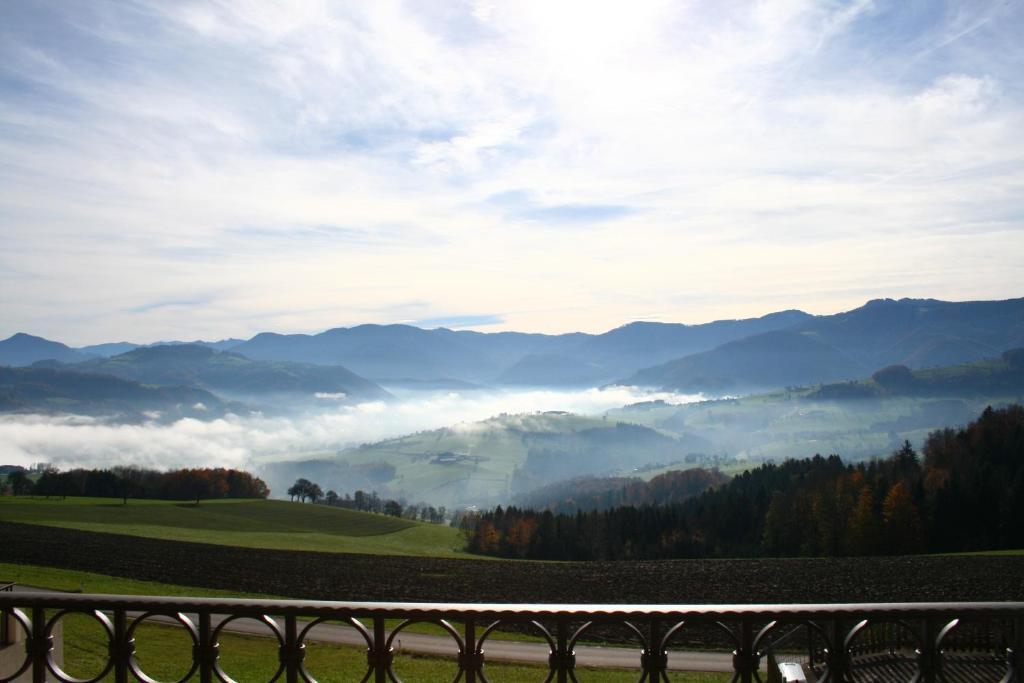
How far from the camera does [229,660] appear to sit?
19328mm

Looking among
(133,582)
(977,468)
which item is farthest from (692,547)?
(133,582)

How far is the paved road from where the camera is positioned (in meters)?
22.3

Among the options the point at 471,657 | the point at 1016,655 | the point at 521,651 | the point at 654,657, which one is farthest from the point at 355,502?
the point at 1016,655

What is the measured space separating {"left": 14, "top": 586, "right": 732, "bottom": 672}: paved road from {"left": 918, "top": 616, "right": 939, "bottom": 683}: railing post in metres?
19.0

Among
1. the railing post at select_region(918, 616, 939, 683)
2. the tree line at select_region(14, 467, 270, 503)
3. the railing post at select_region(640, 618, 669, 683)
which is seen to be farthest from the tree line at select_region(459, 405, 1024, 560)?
the railing post at select_region(640, 618, 669, 683)

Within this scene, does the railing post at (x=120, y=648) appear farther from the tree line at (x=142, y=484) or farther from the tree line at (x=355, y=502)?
the tree line at (x=355, y=502)

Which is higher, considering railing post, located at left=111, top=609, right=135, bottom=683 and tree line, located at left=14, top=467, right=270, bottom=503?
railing post, located at left=111, top=609, right=135, bottom=683

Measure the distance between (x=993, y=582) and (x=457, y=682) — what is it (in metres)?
38.4

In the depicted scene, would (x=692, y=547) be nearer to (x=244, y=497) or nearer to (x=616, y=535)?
(x=616, y=535)

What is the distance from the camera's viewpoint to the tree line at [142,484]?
294ft

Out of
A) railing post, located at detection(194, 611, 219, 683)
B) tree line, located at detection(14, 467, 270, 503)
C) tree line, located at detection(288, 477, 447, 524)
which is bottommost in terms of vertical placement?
tree line, located at detection(288, 477, 447, 524)

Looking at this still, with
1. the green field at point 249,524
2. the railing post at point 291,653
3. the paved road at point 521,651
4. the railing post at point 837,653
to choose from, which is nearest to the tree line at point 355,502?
the green field at point 249,524

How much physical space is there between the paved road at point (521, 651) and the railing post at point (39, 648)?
19.0m

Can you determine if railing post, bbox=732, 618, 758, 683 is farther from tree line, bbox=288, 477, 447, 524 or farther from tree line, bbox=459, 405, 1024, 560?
tree line, bbox=288, 477, 447, 524
